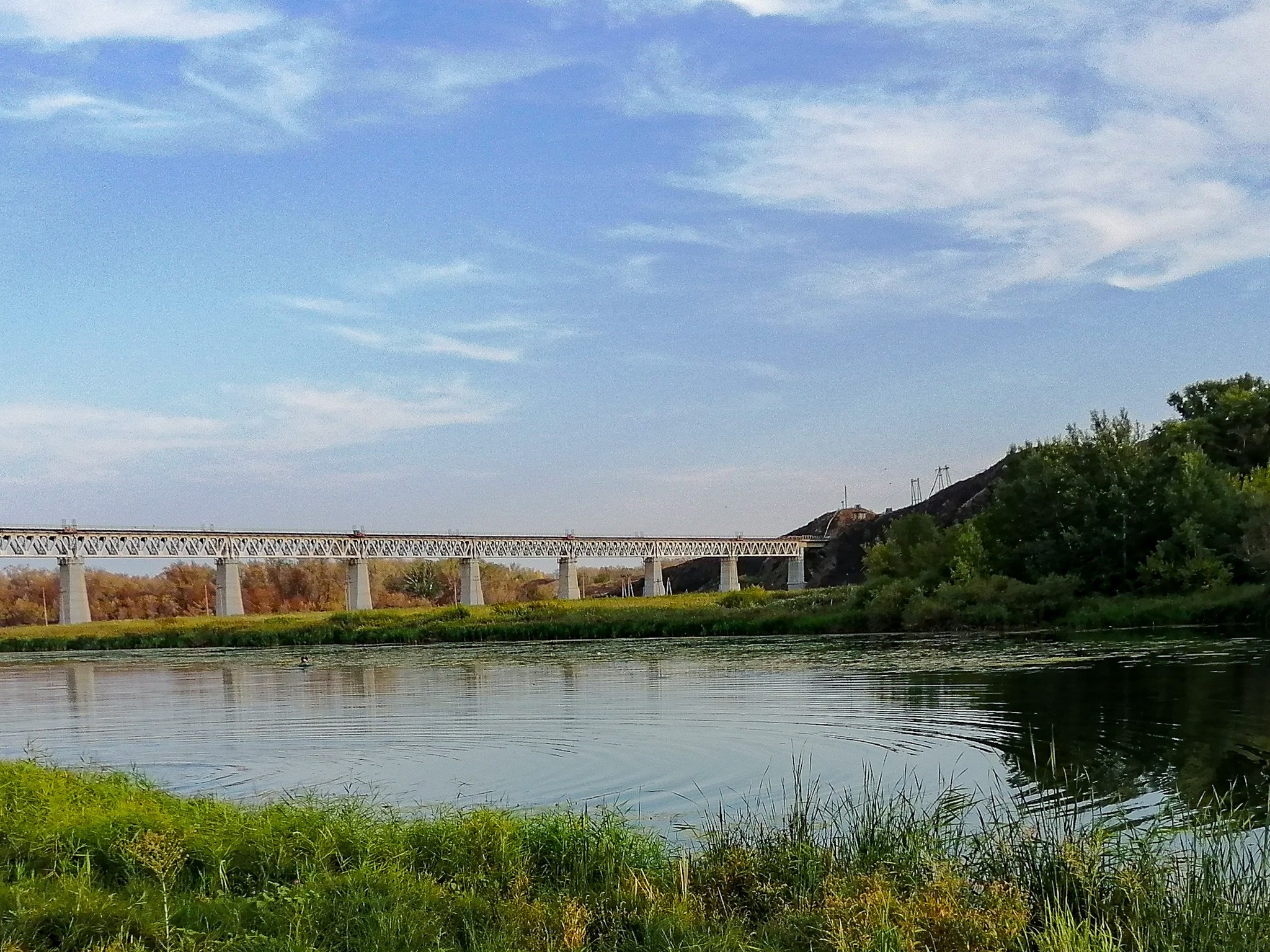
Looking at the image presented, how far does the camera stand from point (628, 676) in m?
41.0

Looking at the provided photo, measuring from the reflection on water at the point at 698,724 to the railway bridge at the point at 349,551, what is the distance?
7742 cm

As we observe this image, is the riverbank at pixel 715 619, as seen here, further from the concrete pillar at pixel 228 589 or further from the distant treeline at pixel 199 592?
the distant treeline at pixel 199 592

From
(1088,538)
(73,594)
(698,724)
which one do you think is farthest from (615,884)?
(73,594)

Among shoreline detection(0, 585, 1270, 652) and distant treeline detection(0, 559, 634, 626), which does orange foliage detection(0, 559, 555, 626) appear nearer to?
distant treeline detection(0, 559, 634, 626)

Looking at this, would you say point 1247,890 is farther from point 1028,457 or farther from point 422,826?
point 1028,457

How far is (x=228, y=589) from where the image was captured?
122875mm

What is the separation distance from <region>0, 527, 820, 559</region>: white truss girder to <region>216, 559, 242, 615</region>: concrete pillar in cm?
125

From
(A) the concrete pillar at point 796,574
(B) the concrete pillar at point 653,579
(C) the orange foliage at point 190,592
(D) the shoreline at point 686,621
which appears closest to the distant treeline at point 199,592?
(C) the orange foliage at point 190,592

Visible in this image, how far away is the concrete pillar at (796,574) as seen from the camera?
184375mm

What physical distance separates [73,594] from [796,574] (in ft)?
347

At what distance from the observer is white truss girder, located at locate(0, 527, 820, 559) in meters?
121

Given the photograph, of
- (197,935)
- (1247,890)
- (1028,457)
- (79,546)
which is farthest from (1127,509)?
(79,546)

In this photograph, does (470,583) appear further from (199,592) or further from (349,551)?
(199,592)

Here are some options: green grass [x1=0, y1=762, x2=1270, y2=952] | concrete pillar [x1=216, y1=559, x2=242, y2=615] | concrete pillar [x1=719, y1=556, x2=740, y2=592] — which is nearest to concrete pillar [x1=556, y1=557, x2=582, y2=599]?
concrete pillar [x1=719, y1=556, x2=740, y2=592]
